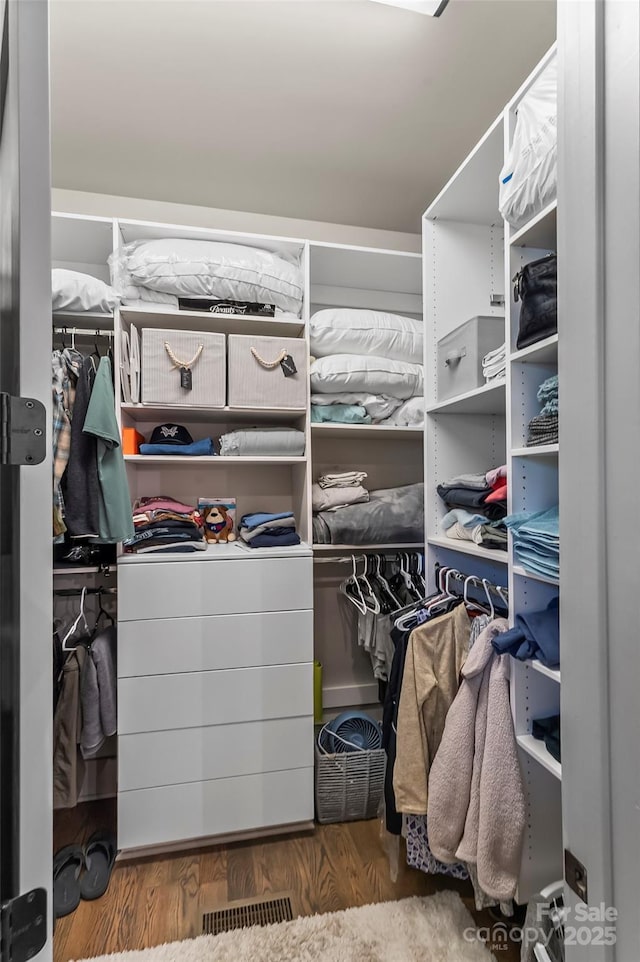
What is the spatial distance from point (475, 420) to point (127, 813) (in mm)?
2018

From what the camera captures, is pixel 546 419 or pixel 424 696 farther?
pixel 424 696

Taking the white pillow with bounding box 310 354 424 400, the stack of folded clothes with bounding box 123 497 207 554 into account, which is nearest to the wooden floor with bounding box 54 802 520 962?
the stack of folded clothes with bounding box 123 497 207 554

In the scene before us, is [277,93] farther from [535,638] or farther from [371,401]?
[535,638]

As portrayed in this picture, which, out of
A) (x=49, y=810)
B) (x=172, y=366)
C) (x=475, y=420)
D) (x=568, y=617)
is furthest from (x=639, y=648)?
(x=172, y=366)

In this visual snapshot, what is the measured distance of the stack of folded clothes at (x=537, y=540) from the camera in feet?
3.99

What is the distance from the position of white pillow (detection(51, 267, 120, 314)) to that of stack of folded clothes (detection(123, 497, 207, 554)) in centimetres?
82

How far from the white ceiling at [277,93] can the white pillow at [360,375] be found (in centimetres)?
85

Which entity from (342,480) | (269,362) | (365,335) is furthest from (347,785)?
(365,335)

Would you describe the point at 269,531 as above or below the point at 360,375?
below

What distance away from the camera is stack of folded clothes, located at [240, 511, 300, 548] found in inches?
81.1

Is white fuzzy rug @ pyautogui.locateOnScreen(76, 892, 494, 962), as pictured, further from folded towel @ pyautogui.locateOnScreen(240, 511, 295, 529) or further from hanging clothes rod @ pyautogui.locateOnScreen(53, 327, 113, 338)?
hanging clothes rod @ pyautogui.locateOnScreen(53, 327, 113, 338)

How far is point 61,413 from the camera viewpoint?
5.65ft

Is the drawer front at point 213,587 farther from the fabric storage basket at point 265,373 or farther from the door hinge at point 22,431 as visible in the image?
the door hinge at point 22,431

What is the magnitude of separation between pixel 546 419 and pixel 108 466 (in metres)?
1.44
